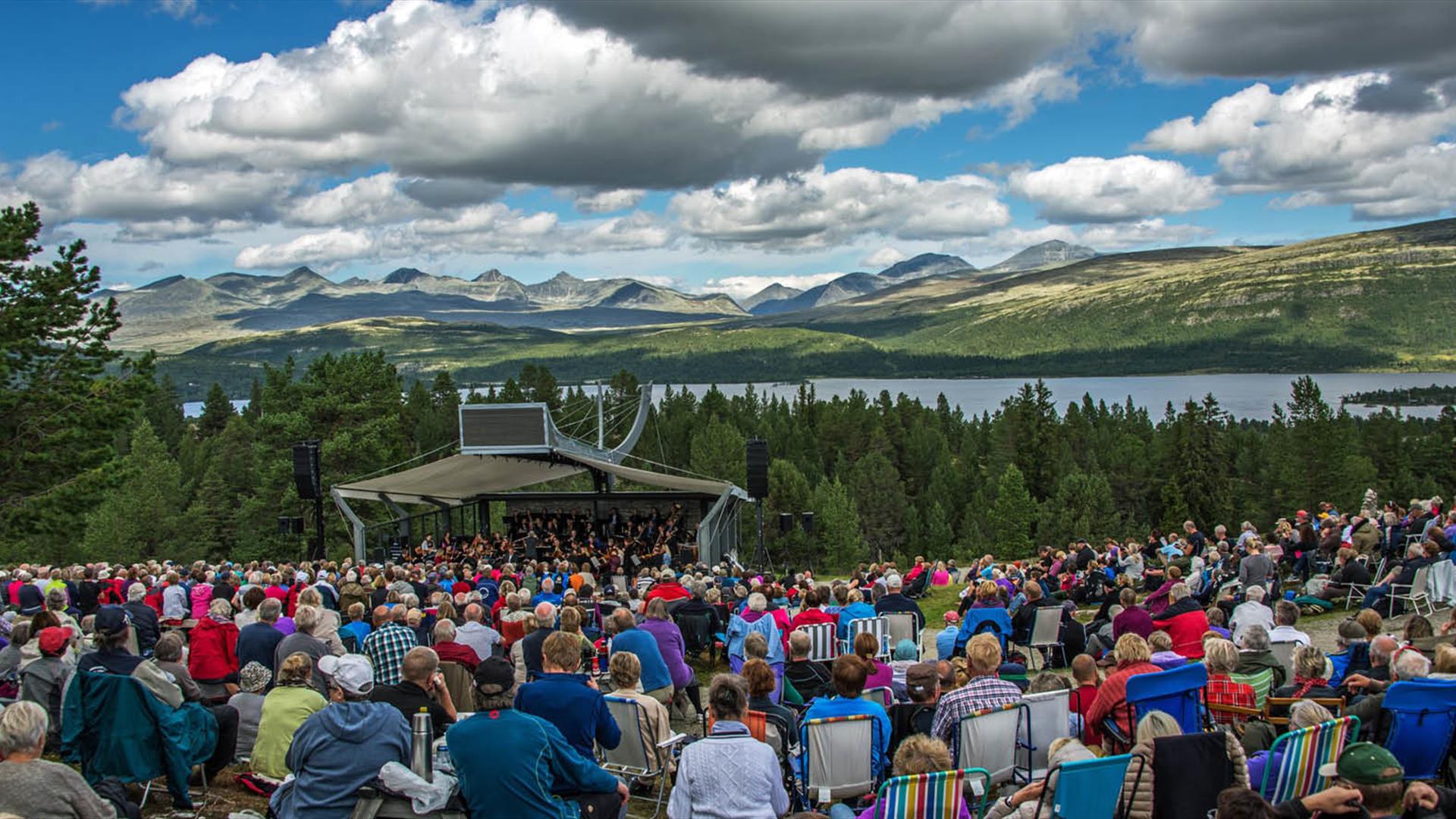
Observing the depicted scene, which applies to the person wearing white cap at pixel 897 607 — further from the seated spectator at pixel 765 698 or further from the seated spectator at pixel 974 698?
the seated spectator at pixel 765 698

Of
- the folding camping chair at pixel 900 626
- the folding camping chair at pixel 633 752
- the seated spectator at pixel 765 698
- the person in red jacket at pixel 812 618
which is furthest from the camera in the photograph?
the folding camping chair at pixel 900 626

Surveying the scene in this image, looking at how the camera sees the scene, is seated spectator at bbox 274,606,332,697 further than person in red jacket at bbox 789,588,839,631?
No

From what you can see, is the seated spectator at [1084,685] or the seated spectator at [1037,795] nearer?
the seated spectator at [1037,795]

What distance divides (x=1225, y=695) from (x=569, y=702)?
364 cm

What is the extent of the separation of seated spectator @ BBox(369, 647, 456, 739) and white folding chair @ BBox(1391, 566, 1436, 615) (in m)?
9.69

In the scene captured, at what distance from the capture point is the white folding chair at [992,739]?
16.8 ft

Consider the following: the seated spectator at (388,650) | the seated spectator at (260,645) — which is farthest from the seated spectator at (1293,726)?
the seated spectator at (260,645)

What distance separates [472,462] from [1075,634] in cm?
1543

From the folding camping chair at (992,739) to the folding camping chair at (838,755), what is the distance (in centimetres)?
42

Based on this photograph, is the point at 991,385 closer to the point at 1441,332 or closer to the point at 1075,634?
the point at 1441,332

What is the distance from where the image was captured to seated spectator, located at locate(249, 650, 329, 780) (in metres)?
5.48

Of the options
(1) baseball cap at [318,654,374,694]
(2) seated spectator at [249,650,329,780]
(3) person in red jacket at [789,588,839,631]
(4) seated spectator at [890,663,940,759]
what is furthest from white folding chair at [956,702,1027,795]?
(2) seated spectator at [249,650,329,780]

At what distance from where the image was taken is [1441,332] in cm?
19575

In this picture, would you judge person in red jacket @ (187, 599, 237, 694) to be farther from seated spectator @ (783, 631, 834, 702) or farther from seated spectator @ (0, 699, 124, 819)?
seated spectator @ (783, 631, 834, 702)
